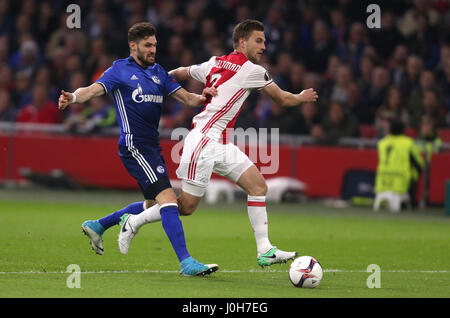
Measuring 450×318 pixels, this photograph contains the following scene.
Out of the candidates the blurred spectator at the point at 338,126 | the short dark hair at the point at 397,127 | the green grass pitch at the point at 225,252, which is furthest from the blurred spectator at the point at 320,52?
the green grass pitch at the point at 225,252

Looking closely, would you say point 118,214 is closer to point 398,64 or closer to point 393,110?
point 393,110

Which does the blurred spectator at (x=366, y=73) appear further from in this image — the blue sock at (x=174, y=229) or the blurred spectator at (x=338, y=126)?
the blue sock at (x=174, y=229)

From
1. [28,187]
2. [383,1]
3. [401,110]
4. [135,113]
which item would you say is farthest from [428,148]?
[135,113]

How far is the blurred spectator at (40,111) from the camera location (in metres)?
19.0

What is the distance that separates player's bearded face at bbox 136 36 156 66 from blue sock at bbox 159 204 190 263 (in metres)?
1.40

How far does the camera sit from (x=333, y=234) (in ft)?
40.1

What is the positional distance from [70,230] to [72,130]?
699 centimetres

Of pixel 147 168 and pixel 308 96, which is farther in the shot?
pixel 308 96

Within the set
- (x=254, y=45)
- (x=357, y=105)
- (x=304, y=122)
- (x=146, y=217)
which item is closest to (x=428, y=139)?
(x=357, y=105)

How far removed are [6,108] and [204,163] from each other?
12.9 metres

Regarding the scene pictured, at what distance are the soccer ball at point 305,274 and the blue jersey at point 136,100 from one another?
6.26 ft

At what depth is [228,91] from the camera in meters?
8.30

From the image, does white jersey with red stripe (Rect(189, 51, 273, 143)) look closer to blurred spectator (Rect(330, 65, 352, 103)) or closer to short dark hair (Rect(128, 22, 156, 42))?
short dark hair (Rect(128, 22, 156, 42))

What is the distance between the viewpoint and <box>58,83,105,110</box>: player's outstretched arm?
739 cm
